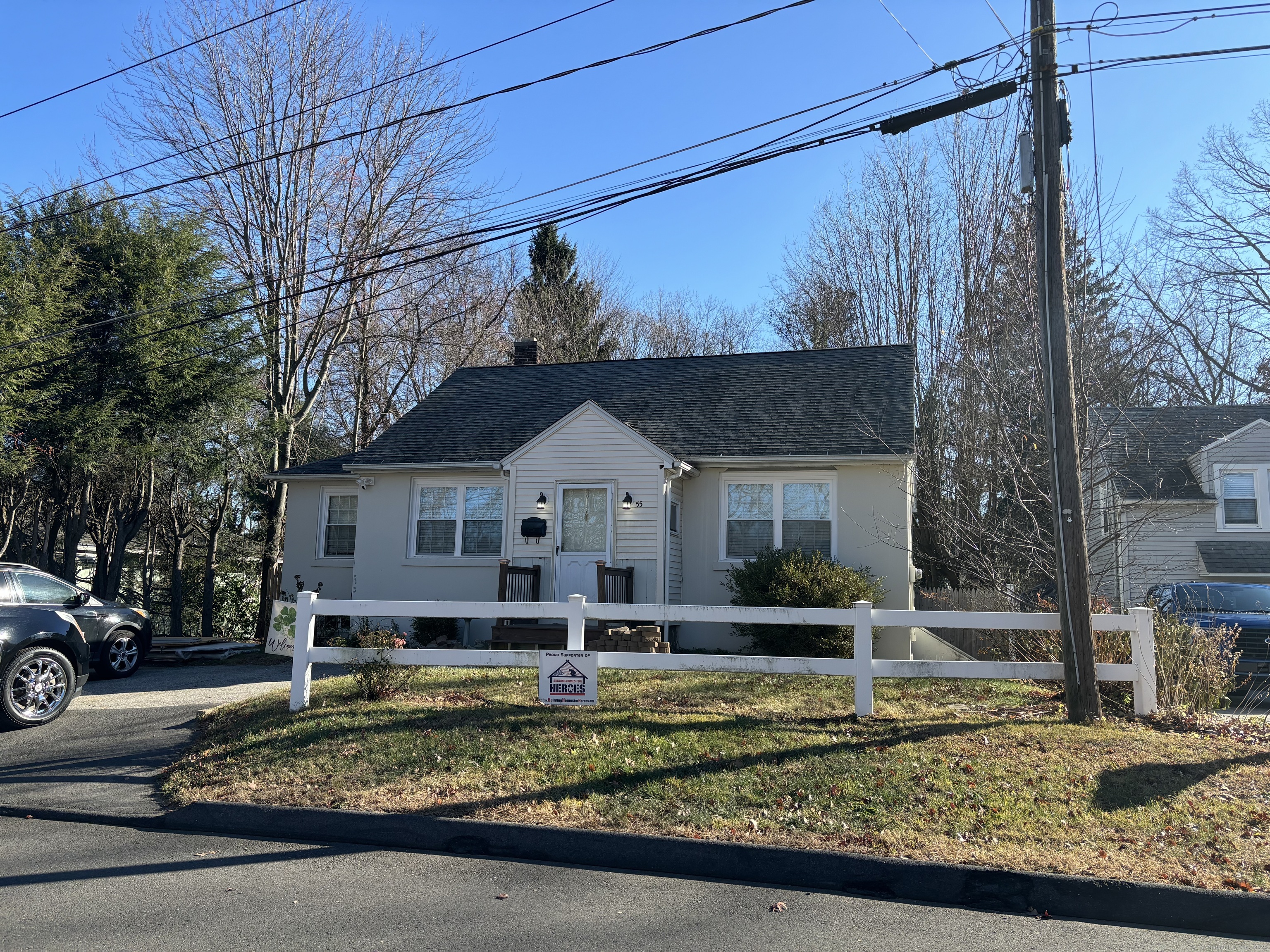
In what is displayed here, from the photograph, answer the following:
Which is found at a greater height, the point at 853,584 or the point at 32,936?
the point at 853,584

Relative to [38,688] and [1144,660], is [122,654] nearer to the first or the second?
[38,688]

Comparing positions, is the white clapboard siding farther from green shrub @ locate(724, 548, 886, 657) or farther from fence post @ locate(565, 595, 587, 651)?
fence post @ locate(565, 595, 587, 651)

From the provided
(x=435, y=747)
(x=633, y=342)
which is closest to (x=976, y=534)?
(x=435, y=747)

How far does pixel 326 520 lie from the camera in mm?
18734

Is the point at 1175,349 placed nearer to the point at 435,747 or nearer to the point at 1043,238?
the point at 1043,238

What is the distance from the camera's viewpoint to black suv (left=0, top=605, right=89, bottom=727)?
891cm

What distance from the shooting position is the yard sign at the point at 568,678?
8188 millimetres

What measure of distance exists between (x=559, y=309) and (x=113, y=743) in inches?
1089

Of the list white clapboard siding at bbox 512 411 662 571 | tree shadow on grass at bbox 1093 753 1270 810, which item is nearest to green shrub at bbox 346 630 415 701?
white clapboard siding at bbox 512 411 662 571

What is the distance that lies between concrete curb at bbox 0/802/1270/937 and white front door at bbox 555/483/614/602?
8874 millimetres

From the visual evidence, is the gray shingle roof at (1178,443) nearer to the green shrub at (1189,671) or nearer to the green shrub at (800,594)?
the green shrub at (800,594)

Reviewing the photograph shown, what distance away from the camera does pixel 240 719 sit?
878cm

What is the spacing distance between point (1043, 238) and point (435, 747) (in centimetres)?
738

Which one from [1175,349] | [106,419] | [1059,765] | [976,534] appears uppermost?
[1175,349]
